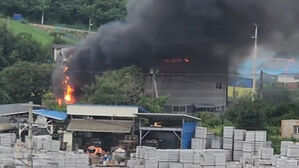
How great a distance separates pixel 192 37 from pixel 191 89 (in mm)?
2757

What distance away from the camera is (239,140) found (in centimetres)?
3033

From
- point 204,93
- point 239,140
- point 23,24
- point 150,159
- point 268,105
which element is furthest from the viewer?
point 23,24

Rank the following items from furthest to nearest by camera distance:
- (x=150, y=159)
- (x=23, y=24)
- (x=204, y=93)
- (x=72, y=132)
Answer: (x=23, y=24), (x=204, y=93), (x=72, y=132), (x=150, y=159)

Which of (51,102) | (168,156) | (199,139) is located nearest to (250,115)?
(199,139)

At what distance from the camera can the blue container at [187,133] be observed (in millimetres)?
31406

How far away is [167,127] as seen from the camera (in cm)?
3225

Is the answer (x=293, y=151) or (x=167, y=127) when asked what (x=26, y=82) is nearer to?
(x=167, y=127)

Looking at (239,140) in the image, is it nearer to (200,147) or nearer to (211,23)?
(200,147)

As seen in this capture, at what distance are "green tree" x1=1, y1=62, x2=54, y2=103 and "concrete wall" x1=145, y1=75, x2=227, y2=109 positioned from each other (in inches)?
239

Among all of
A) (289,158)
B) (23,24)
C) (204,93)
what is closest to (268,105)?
(204,93)

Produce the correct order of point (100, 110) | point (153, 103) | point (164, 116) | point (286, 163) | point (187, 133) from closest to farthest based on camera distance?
1. point (286, 163)
2. point (187, 133)
3. point (164, 116)
4. point (100, 110)
5. point (153, 103)

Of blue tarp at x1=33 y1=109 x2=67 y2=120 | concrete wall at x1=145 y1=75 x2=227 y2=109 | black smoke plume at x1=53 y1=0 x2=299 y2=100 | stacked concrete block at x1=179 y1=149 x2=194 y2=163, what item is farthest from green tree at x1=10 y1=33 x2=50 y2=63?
stacked concrete block at x1=179 y1=149 x2=194 y2=163

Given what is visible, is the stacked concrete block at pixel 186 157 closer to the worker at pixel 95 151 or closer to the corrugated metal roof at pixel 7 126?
the worker at pixel 95 151

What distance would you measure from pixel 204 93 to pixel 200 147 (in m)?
10.9
